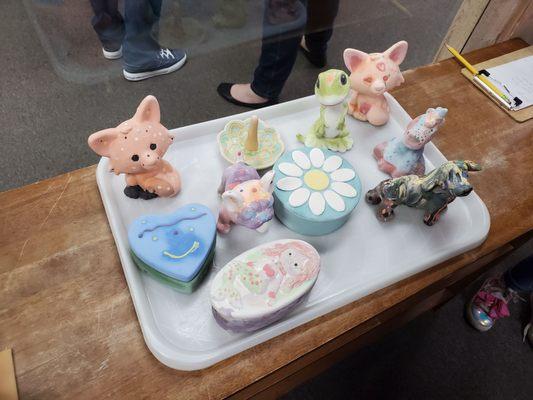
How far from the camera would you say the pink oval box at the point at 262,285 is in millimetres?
597

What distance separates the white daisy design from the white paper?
23.4 inches

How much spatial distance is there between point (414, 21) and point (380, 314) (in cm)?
147

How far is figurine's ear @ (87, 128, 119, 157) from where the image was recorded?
2.12 feet

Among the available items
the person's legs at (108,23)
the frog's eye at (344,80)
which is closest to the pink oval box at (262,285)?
the frog's eye at (344,80)

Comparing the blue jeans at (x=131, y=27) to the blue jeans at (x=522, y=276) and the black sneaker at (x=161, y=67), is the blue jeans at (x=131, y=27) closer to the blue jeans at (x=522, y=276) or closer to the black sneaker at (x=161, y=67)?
the black sneaker at (x=161, y=67)

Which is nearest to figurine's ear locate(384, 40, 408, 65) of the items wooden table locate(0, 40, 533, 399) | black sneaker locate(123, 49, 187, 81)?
wooden table locate(0, 40, 533, 399)

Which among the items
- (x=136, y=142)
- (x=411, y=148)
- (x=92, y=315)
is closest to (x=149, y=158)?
(x=136, y=142)

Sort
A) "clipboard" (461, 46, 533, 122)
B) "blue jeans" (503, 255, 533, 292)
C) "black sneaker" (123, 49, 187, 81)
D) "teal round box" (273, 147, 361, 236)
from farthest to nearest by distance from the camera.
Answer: "black sneaker" (123, 49, 187, 81)
"blue jeans" (503, 255, 533, 292)
"clipboard" (461, 46, 533, 122)
"teal round box" (273, 147, 361, 236)

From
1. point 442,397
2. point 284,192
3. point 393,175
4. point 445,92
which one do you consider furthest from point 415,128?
point 442,397

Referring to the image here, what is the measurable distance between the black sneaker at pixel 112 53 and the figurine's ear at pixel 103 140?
957mm

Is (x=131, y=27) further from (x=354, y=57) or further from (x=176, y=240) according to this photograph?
(x=176, y=240)

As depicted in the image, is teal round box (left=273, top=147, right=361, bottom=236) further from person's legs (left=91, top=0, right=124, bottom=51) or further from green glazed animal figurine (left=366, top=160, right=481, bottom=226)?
person's legs (left=91, top=0, right=124, bottom=51)

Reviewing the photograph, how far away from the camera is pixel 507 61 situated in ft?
3.80

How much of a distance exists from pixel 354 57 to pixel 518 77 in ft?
1.80
